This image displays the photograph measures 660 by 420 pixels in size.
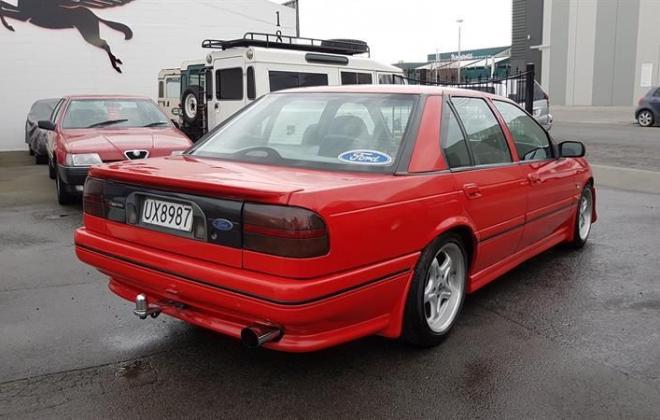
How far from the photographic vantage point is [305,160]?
11.2 ft

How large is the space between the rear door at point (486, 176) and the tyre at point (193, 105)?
29.1ft

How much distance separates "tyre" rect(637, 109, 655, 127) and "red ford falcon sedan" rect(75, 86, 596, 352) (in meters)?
19.4

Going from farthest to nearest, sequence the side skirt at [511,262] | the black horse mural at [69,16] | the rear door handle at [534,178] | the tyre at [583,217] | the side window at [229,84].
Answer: the black horse mural at [69,16] < the side window at [229,84] < the tyre at [583,217] < the rear door handle at [534,178] < the side skirt at [511,262]

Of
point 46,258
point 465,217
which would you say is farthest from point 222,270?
point 46,258

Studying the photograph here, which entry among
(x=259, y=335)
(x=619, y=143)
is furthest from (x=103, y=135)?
(x=619, y=143)

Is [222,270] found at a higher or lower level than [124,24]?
lower

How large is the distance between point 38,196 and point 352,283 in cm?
792

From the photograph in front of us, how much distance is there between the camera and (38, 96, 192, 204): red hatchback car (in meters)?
7.52

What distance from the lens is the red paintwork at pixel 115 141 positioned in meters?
7.51

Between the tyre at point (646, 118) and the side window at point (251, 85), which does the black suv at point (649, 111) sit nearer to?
the tyre at point (646, 118)

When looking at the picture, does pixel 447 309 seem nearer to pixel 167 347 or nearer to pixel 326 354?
pixel 326 354

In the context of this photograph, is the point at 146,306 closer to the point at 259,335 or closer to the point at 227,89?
the point at 259,335

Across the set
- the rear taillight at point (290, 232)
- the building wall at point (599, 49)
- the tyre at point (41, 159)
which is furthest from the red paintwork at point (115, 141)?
the building wall at point (599, 49)

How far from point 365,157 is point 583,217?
11.0 ft
